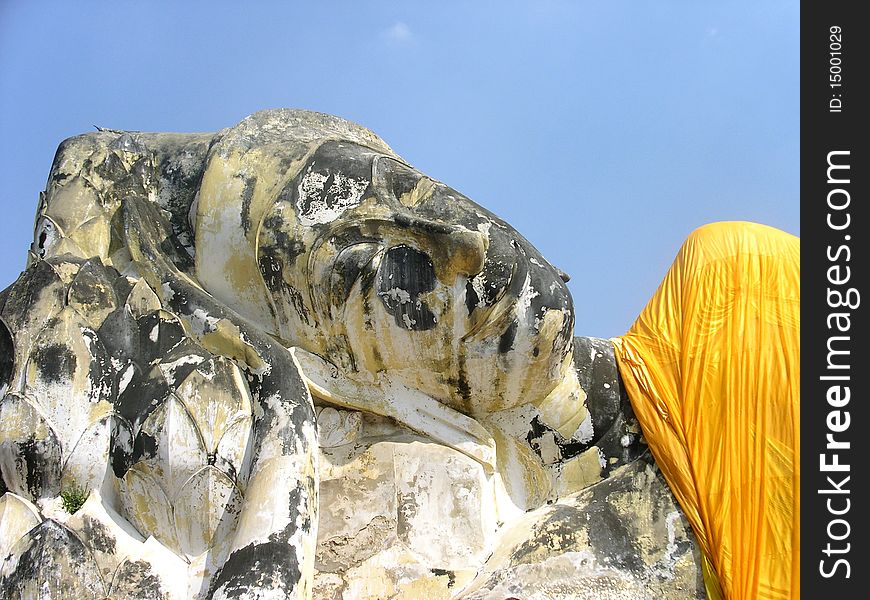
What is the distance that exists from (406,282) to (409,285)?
0.04 feet

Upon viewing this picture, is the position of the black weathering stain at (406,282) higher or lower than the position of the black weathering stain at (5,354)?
higher

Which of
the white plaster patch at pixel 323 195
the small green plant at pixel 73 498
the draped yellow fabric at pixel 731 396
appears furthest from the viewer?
the white plaster patch at pixel 323 195

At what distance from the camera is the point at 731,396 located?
3080mm

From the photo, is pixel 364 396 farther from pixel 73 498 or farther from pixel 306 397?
pixel 73 498

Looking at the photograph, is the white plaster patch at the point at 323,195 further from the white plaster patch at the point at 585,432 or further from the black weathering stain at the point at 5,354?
the white plaster patch at the point at 585,432

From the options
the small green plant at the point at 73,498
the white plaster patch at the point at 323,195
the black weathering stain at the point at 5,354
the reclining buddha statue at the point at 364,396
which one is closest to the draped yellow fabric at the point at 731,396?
the reclining buddha statue at the point at 364,396

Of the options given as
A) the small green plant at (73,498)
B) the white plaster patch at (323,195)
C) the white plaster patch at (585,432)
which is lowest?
the small green plant at (73,498)

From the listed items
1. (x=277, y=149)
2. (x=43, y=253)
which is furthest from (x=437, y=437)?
(x=43, y=253)

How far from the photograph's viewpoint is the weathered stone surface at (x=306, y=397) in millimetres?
2725

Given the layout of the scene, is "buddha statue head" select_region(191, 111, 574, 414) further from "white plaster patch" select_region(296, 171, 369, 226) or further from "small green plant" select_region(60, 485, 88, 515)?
"small green plant" select_region(60, 485, 88, 515)

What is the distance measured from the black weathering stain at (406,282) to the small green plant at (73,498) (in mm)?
1009

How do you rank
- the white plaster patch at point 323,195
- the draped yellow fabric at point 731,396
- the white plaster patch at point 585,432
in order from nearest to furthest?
the draped yellow fabric at point 731,396, the white plaster patch at point 323,195, the white plaster patch at point 585,432

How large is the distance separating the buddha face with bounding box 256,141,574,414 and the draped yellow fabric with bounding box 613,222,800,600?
400 mm
